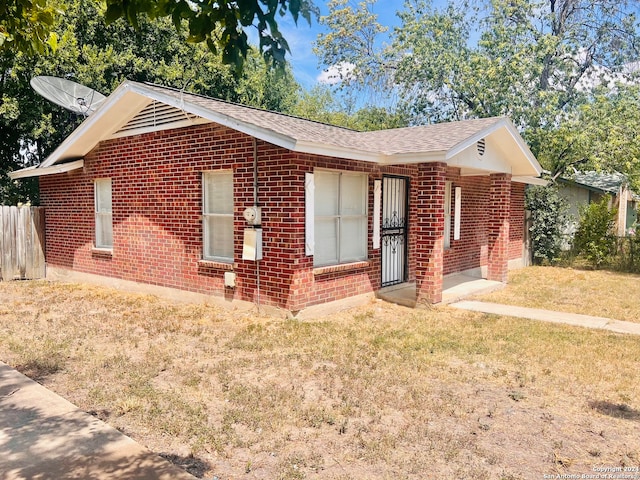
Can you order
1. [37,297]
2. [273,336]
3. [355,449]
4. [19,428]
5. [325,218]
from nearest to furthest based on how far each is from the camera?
1. [355,449]
2. [19,428]
3. [273,336]
4. [325,218]
5. [37,297]

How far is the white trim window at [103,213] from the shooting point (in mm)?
10727

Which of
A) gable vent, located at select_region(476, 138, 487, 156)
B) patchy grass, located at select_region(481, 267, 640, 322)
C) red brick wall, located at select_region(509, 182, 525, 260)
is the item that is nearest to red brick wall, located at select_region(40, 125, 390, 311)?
gable vent, located at select_region(476, 138, 487, 156)

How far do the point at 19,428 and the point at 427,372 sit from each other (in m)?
4.00

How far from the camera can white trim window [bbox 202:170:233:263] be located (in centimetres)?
849

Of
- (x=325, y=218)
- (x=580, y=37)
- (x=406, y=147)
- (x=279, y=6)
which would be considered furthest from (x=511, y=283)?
(x=580, y=37)

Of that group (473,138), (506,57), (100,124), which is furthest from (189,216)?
(506,57)

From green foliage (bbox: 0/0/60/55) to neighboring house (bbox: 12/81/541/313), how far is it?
3443 mm

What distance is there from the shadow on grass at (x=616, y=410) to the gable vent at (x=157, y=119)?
289 inches

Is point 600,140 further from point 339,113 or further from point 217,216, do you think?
point 339,113

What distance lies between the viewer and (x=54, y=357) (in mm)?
5684

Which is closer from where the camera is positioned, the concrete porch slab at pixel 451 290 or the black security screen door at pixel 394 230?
the concrete porch slab at pixel 451 290

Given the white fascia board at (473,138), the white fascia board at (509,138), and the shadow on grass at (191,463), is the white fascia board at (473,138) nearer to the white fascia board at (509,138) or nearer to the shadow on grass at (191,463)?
the white fascia board at (509,138)

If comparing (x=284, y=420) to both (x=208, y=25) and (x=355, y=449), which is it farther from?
(x=208, y=25)

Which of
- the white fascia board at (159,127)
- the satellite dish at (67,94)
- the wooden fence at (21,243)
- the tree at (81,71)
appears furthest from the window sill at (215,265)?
the tree at (81,71)
